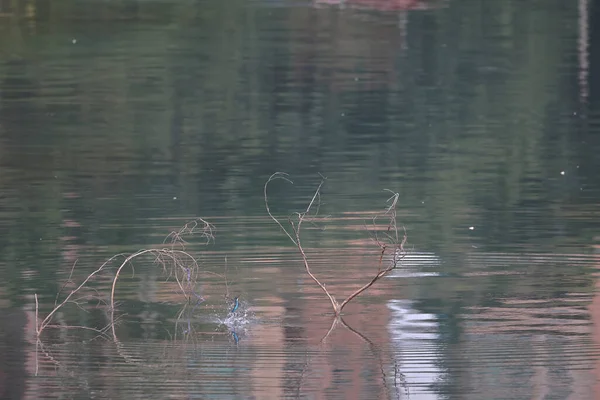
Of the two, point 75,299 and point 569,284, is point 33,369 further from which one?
point 569,284

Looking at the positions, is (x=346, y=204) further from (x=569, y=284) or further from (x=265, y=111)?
(x=265, y=111)

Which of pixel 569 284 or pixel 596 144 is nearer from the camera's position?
pixel 569 284

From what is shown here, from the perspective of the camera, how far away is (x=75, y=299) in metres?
9.41

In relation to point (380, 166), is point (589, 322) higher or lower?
higher

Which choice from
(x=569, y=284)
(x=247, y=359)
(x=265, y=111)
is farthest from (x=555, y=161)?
(x=247, y=359)

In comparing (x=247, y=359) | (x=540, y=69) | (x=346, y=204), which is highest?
(x=247, y=359)

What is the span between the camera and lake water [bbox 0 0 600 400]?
26.0 ft

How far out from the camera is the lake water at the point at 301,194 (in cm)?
792

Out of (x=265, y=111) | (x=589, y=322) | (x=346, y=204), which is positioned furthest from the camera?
(x=265, y=111)

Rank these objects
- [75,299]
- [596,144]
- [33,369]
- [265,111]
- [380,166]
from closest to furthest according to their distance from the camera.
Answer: [33,369], [75,299], [380,166], [596,144], [265,111]

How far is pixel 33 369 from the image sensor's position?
Answer: 7871 mm

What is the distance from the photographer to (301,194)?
13789 millimetres

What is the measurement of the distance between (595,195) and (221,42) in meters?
12.3

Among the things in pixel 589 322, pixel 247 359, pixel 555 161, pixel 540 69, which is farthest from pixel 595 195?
pixel 540 69
